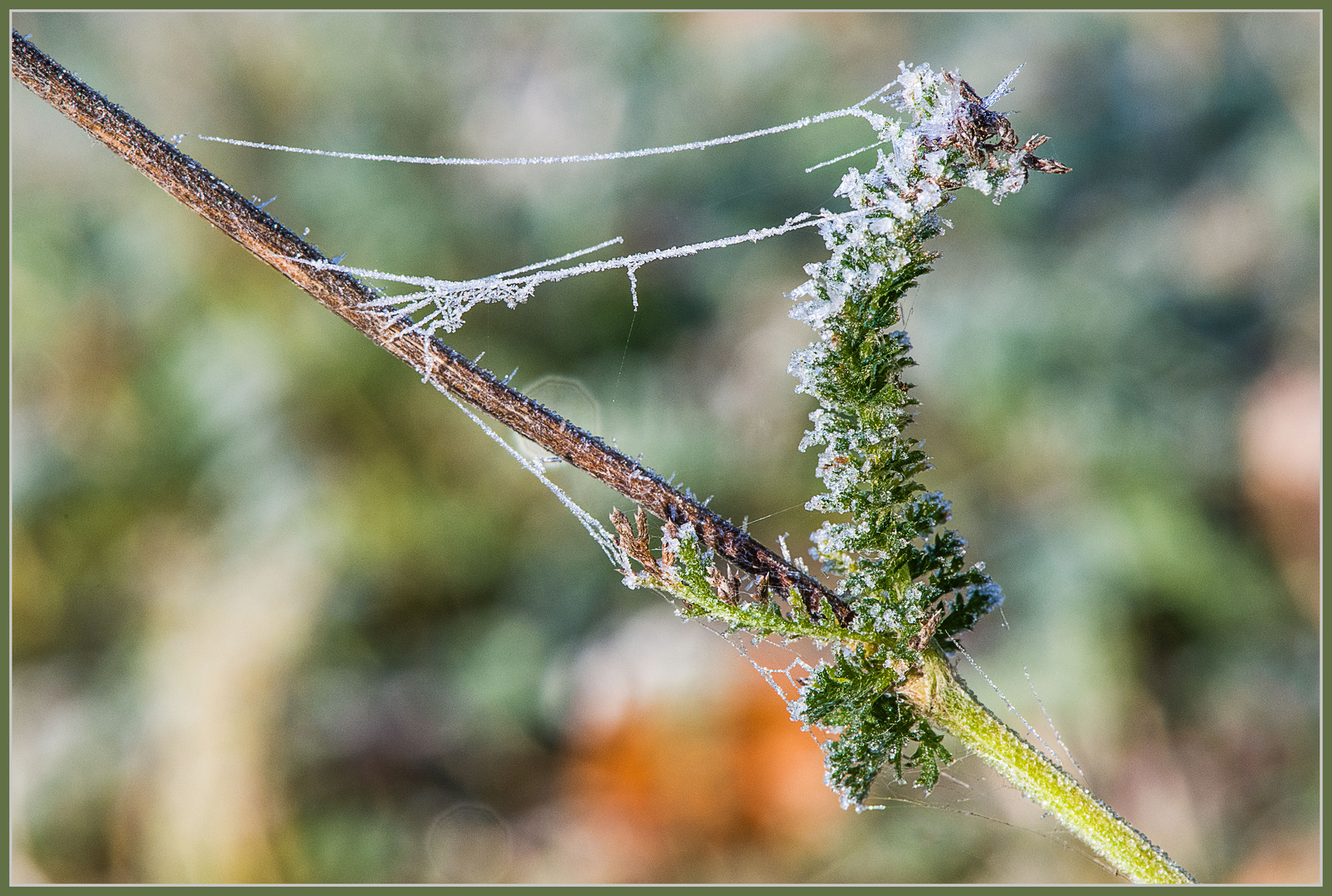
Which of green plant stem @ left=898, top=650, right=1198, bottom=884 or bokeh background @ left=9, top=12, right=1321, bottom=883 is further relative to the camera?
bokeh background @ left=9, top=12, right=1321, bottom=883

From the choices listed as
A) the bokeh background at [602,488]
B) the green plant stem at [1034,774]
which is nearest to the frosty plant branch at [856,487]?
the green plant stem at [1034,774]

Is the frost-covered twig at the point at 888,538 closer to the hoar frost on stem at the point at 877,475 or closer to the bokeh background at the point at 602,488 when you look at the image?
the hoar frost on stem at the point at 877,475

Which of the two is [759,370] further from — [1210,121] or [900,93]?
[900,93]

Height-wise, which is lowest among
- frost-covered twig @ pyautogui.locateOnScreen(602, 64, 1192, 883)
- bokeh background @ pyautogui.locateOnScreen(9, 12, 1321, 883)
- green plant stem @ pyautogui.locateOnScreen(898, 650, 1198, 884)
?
green plant stem @ pyautogui.locateOnScreen(898, 650, 1198, 884)

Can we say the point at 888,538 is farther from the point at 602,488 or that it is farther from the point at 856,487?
the point at 602,488

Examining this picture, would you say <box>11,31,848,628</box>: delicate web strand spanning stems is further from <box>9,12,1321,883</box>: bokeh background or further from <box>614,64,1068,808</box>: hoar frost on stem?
<box>9,12,1321,883</box>: bokeh background

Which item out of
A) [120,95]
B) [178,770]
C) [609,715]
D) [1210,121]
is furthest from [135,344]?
[1210,121]

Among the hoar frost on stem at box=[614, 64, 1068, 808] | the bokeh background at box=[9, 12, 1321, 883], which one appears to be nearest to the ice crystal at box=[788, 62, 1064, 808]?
the hoar frost on stem at box=[614, 64, 1068, 808]

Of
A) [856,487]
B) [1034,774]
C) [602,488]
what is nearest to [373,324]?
[856,487]
